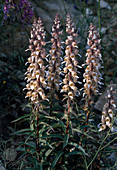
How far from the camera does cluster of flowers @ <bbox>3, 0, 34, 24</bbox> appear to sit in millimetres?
3874

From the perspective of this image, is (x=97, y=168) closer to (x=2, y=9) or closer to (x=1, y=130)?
(x=1, y=130)

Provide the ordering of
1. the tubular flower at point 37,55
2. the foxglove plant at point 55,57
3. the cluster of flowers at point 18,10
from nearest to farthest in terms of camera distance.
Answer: the tubular flower at point 37,55 → the foxglove plant at point 55,57 → the cluster of flowers at point 18,10

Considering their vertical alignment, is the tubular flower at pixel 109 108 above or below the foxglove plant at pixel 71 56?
below

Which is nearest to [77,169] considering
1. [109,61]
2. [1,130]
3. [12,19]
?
[1,130]

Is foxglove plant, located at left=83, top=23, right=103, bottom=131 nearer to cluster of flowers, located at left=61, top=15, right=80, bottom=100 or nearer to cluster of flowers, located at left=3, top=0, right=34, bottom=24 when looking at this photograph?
cluster of flowers, located at left=61, top=15, right=80, bottom=100

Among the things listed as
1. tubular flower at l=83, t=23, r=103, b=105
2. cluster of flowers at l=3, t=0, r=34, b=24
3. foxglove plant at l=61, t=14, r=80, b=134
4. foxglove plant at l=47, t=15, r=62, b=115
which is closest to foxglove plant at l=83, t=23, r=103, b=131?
tubular flower at l=83, t=23, r=103, b=105

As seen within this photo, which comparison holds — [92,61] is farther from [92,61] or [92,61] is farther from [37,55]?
[37,55]

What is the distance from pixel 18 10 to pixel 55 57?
1957 millimetres

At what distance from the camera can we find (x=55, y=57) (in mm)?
2607

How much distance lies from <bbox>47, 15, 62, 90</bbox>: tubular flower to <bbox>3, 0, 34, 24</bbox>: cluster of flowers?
1.60 m

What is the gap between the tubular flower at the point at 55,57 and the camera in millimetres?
2534

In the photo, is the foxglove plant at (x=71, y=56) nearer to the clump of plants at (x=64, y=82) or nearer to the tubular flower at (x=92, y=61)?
the clump of plants at (x=64, y=82)

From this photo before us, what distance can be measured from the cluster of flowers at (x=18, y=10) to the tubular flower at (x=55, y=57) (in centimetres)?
160

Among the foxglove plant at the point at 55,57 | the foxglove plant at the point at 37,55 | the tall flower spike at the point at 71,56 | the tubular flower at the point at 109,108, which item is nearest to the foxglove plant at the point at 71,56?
the tall flower spike at the point at 71,56
